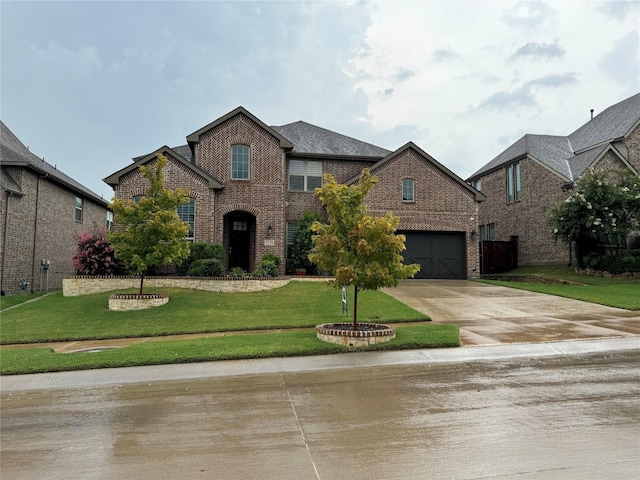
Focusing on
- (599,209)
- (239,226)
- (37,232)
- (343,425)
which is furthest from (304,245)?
(343,425)

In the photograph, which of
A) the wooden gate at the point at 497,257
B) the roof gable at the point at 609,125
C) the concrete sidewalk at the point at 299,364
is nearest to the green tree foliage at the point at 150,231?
the concrete sidewalk at the point at 299,364

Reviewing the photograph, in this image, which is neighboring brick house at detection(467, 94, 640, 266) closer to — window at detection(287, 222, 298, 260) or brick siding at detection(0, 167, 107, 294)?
window at detection(287, 222, 298, 260)

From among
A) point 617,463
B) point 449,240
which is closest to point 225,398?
point 617,463

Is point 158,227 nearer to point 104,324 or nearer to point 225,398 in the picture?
point 104,324

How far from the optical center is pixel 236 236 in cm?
2308

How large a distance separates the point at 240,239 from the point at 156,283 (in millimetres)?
6049

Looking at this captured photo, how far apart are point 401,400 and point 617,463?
2633 mm

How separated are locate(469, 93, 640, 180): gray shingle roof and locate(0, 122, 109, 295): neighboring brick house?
27.0 m

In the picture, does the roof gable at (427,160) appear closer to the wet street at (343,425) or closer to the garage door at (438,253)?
the garage door at (438,253)

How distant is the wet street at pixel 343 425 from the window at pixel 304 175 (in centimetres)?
1652

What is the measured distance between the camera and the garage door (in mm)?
23562

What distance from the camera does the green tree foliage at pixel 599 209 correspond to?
70.0 feet

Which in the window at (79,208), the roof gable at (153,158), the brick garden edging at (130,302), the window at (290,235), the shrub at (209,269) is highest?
the roof gable at (153,158)

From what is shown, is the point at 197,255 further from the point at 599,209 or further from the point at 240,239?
the point at 599,209
